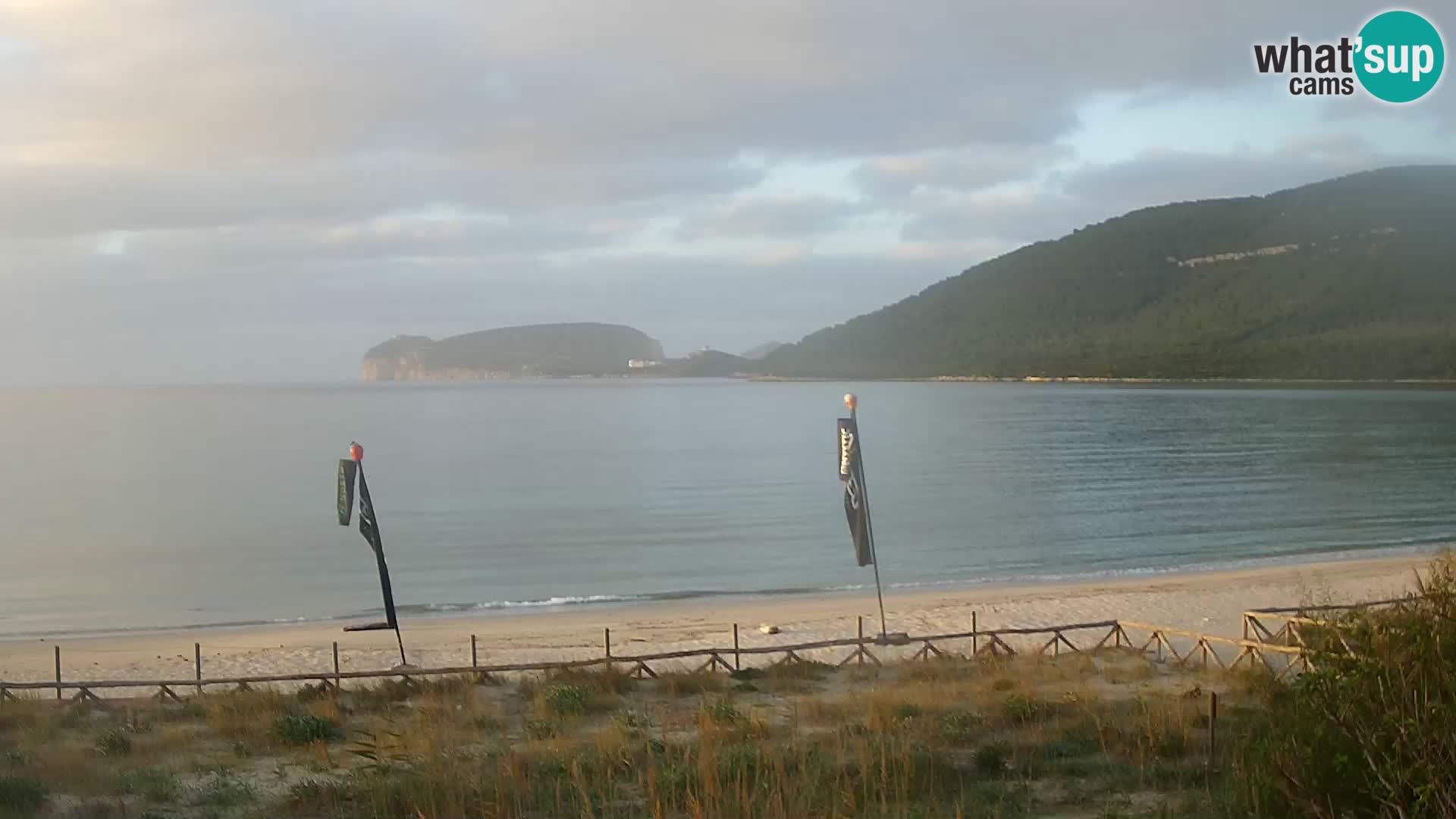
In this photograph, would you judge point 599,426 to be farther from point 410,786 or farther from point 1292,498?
point 410,786

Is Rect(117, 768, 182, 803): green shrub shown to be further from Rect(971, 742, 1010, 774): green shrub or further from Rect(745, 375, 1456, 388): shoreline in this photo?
Rect(745, 375, 1456, 388): shoreline

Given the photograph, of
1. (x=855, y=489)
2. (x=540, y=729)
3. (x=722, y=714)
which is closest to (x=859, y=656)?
(x=855, y=489)

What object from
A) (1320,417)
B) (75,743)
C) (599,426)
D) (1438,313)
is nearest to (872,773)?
(75,743)

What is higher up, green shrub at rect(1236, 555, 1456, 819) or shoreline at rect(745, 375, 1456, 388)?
shoreline at rect(745, 375, 1456, 388)

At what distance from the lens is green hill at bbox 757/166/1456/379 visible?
14438cm

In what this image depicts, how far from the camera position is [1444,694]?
16.1 ft

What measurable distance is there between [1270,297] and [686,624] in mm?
160761

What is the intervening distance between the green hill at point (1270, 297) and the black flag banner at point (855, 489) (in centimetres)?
13925

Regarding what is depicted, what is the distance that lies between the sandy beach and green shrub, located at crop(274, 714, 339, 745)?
8680mm

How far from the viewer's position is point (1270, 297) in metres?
164

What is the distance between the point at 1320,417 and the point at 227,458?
83.7 meters

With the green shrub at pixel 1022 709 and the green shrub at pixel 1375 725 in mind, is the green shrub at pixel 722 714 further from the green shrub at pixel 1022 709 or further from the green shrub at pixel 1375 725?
the green shrub at pixel 1375 725

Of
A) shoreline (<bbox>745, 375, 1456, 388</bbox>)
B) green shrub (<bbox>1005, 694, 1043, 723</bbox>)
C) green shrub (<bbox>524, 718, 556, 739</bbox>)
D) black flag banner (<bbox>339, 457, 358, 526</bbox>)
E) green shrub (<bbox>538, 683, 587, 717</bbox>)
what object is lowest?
green shrub (<bbox>538, 683, 587, 717</bbox>)

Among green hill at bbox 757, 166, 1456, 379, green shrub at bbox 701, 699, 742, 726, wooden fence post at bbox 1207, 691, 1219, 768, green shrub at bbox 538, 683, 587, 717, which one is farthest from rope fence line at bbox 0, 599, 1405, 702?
green hill at bbox 757, 166, 1456, 379
